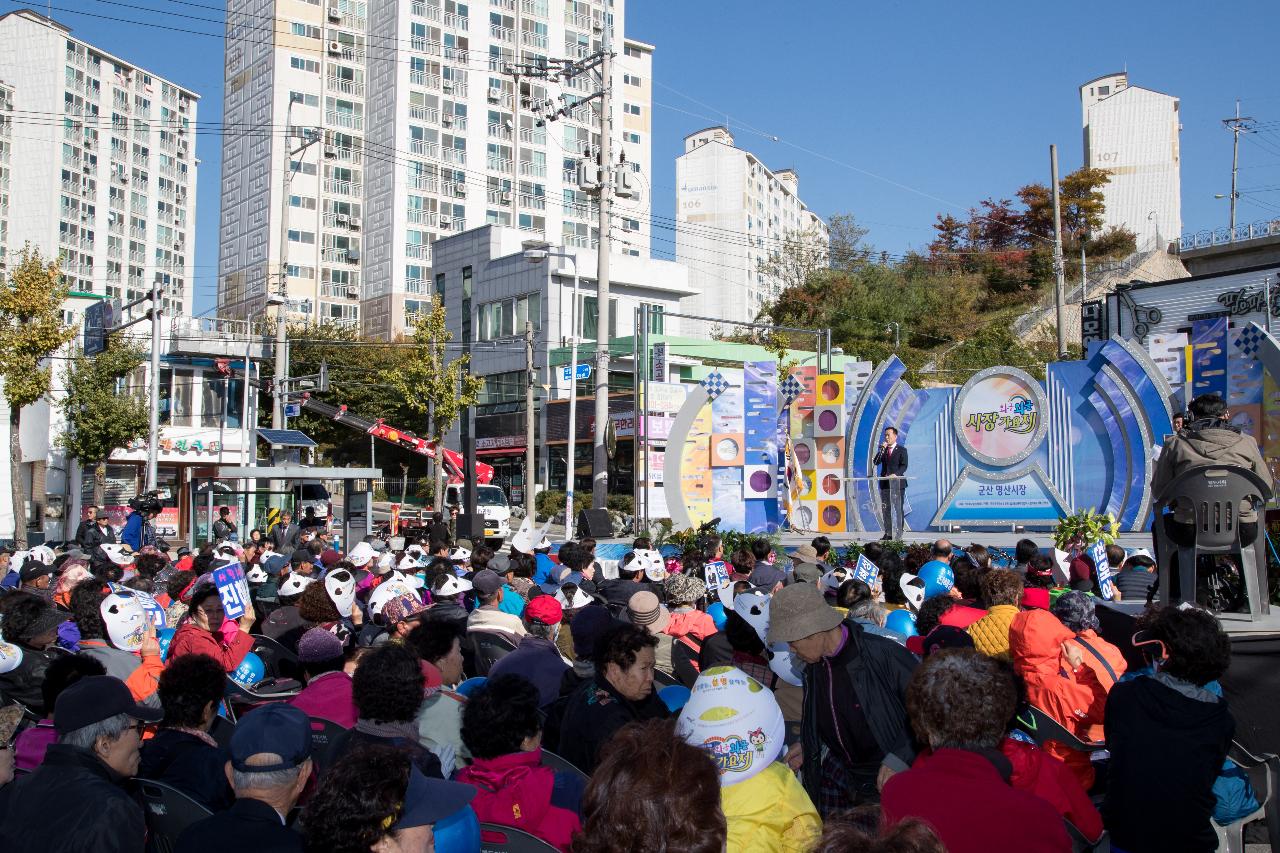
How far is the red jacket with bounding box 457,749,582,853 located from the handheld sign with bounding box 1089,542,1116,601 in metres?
8.60

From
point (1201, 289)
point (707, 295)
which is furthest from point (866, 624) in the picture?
point (707, 295)

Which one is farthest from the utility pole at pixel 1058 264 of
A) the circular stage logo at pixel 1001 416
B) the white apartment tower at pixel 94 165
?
the white apartment tower at pixel 94 165

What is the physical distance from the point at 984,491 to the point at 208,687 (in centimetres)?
1917

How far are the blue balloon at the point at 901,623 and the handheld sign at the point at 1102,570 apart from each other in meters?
4.54

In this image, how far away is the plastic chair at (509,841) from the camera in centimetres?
359

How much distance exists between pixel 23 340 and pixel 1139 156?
6237 centimetres

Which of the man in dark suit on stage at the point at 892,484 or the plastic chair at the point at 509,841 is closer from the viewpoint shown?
the plastic chair at the point at 509,841

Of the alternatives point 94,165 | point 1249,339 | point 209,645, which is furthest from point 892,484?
point 94,165

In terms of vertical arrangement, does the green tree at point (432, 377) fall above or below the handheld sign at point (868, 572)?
above

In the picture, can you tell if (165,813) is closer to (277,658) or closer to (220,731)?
(220,731)

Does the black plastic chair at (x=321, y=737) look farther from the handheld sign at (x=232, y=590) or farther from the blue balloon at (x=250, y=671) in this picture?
the handheld sign at (x=232, y=590)

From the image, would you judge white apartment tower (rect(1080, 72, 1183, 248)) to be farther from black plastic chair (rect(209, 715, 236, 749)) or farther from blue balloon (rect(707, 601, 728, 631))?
black plastic chair (rect(209, 715, 236, 749))

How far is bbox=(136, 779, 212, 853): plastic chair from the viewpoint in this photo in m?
3.99

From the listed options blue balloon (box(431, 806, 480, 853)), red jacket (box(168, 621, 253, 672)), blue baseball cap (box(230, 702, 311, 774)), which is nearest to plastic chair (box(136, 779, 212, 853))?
blue baseball cap (box(230, 702, 311, 774))
